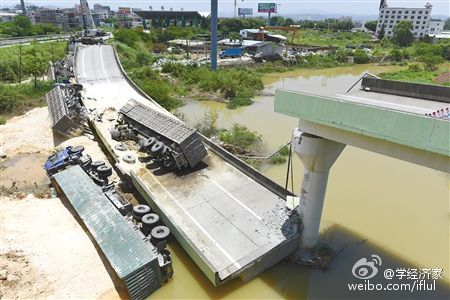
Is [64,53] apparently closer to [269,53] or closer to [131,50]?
[131,50]

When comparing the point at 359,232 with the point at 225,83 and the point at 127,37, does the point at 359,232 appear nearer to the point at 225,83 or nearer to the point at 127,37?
the point at 225,83

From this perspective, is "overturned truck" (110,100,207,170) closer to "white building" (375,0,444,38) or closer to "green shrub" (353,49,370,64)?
"green shrub" (353,49,370,64)

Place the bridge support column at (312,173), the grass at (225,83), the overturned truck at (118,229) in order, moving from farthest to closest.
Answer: the grass at (225,83), the bridge support column at (312,173), the overturned truck at (118,229)

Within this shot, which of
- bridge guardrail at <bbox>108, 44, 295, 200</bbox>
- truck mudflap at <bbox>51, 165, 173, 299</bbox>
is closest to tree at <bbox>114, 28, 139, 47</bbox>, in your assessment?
bridge guardrail at <bbox>108, 44, 295, 200</bbox>

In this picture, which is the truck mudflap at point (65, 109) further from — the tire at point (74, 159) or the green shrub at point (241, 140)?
the green shrub at point (241, 140)

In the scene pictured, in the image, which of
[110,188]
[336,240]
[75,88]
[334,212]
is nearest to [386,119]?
[336,240]

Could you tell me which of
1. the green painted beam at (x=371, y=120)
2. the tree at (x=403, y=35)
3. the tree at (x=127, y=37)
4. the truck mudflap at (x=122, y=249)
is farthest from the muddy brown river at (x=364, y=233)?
the tree at (x=403, y=35)
